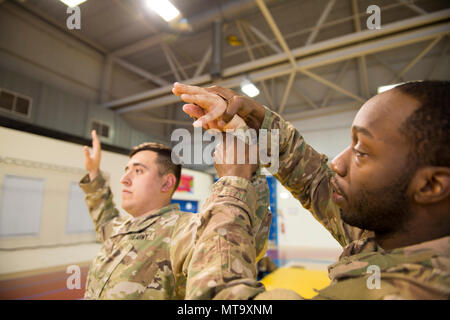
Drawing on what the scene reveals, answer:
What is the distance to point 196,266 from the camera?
0.65m

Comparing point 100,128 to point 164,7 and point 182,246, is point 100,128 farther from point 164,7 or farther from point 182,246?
point 182,246

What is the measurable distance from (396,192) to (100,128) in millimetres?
8463

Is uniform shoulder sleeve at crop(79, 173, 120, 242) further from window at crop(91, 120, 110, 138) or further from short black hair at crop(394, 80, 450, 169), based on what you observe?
window at crop(91, 120, 110, 138)

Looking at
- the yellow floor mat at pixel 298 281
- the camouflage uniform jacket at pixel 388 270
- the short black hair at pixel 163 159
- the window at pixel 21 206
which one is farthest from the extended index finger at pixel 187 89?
the window at pixel 21 206

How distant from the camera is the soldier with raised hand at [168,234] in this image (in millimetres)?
650

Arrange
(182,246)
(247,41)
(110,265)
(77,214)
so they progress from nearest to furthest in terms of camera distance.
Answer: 1. (182,246)
2. (110,265)
3. (77,214)
4. (247,41)

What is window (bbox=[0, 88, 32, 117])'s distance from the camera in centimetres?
572

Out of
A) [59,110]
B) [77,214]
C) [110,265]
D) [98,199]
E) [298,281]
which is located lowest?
[298,281]

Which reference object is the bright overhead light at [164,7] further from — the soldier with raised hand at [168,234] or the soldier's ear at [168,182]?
the soldier's ear at [168,182]

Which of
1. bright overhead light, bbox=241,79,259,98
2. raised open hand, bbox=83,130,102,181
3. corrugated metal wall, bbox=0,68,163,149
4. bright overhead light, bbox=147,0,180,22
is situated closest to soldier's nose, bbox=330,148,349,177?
raised open hand, bbox=83,130,102,181

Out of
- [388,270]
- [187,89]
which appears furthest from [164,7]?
[388,270]

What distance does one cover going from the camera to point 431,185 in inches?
27.6

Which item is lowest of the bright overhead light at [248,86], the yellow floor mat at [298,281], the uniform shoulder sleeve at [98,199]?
the yellow floor mat at [298,281]

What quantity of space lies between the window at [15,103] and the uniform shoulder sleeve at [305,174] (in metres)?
7.30
